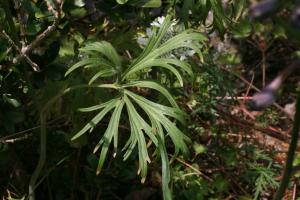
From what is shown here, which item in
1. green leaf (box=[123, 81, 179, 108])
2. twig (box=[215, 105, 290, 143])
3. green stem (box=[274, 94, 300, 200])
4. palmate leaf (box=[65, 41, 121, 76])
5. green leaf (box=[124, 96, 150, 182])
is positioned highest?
green stem (box=[274, 94, 300, 200])

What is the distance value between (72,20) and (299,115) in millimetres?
1459

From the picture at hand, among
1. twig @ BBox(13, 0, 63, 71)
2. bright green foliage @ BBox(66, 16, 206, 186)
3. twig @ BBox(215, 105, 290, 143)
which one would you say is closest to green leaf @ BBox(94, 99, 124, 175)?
bright green foliage @ BBox(66, 16, 206, 186)

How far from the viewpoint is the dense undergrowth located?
1.99 metres

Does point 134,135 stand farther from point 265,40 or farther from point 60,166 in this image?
point 265,40

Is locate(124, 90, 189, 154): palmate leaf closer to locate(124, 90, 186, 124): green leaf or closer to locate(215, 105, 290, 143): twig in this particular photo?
locate(124, 90, 186, 124): green leaf

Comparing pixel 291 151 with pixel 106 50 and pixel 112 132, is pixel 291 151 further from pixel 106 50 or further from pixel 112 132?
pixel 106 50

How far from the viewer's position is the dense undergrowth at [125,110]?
6.54 ft

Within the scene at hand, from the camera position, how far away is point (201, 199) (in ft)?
8.29

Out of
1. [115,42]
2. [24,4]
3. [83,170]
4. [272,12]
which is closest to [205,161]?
[83,170]

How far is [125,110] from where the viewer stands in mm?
2500

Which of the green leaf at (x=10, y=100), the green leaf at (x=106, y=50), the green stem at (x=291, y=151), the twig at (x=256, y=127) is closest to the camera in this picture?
the green stem at (x=291, y=151)

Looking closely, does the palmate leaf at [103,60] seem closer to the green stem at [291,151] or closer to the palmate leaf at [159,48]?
the palmate leaf at [159,48]

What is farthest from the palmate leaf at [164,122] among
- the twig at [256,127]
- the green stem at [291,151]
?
the twig at [256,127]

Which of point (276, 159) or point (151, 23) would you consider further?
point (276, 159)
